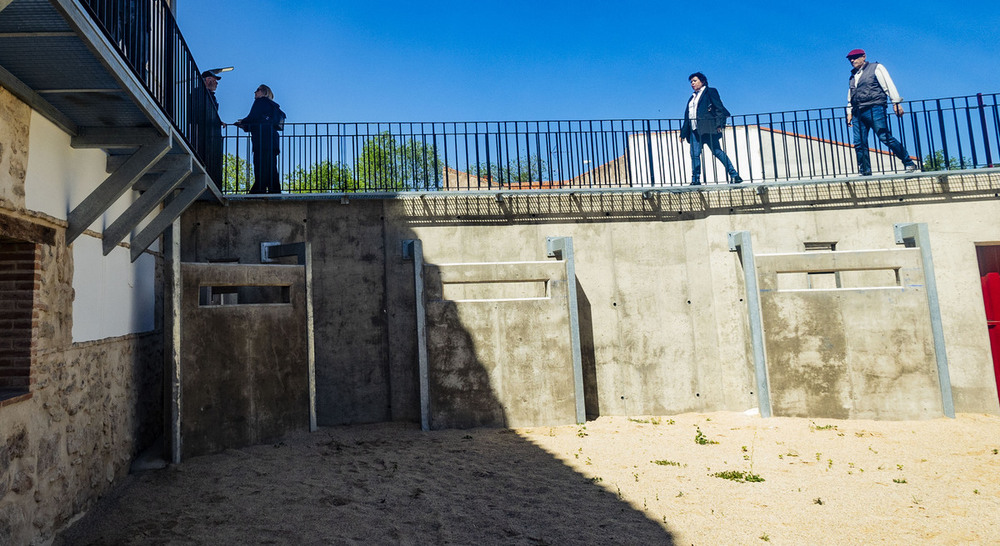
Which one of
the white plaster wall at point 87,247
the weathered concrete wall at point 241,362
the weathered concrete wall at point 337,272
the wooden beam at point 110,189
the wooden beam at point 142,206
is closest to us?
the white plaster wall at point 87,247

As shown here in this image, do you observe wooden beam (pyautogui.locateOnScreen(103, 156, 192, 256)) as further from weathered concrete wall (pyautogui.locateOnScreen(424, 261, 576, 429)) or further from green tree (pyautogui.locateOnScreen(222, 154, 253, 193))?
weathered concrete wall (pyautogui.locateOnScreen(424, 261, 576, 429))

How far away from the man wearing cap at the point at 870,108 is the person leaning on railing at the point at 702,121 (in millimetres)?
1885

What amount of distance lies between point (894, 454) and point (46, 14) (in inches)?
326

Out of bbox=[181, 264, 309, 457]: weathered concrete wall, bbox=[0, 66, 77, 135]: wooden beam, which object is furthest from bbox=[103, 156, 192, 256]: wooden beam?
bbox=[181, 264, 309, 457]: weathered concrete wall

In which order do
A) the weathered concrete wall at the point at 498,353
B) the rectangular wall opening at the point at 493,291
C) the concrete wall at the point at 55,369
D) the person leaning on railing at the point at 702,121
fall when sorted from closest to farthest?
the concrete wall at the point at 55,369, the weathered concrete wall at the point at 498,353, the rectangular wall opening at the point at 493,291, the person leaning on railing at the point at 702,121

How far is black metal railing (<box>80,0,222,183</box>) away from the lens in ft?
13.9

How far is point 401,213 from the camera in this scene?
915 centimetres

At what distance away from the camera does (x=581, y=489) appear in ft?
18.5

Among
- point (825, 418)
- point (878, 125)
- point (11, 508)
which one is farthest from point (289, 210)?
point (878, 125)

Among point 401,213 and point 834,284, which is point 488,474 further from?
point 834,284

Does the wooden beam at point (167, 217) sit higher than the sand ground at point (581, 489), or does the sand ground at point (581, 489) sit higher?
the wooden beam at point (167, 217)

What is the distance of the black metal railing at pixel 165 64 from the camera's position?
4221 mm

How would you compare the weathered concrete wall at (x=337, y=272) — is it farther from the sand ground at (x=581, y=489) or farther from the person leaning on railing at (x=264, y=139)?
the sand ground at (x=581, y=489)

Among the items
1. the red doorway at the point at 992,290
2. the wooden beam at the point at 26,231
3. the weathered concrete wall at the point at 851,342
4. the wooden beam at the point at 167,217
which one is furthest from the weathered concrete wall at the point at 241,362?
the red doorway at the point at 992,290
